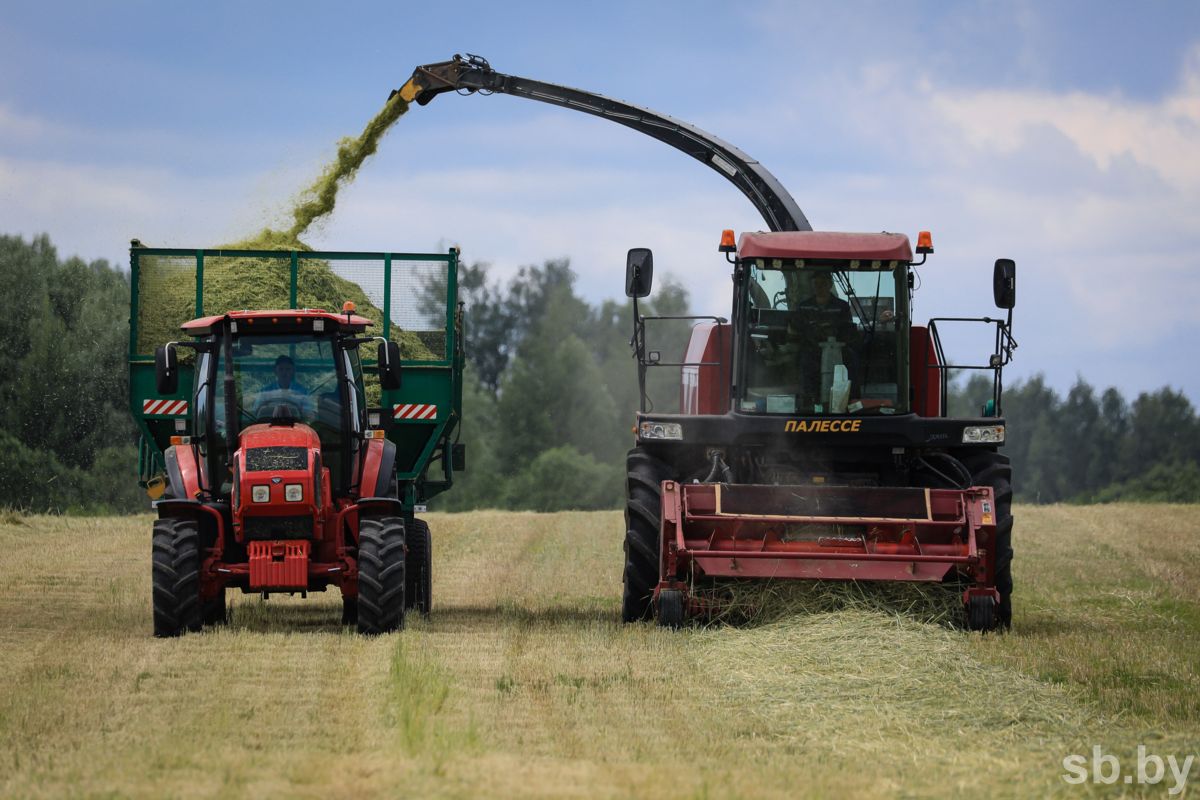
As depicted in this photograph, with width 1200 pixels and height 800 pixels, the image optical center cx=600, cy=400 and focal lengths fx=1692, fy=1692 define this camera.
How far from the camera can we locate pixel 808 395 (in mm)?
12562

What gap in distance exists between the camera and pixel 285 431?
1188 centimetres

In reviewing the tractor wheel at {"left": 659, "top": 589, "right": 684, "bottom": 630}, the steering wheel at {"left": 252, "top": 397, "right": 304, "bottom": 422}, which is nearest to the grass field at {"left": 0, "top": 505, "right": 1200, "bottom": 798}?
the tractor wheel at {"left": 659, "top": 589, "right": 684, "bottom": 630}

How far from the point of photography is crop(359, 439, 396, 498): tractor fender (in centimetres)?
1238

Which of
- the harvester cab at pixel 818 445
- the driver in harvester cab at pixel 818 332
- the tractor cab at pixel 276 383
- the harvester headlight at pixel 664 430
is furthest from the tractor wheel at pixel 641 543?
the tractor cab at pixel 276 383

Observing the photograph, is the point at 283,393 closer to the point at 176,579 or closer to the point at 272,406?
the point at 272,406

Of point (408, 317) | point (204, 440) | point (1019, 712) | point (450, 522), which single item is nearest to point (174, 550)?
point (204, 440)

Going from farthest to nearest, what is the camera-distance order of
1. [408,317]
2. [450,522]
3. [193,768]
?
[450,522] → [408,317] → [193,768]

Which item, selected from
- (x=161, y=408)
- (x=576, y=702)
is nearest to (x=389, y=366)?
(x=161, y=408)

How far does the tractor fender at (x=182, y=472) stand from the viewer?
12055mm

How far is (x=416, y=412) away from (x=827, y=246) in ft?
12.4

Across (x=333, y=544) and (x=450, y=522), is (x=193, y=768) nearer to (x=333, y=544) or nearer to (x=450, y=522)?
(x=333, y=544)

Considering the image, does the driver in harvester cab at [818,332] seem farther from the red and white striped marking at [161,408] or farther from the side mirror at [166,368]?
the red and white striped marking at [161,408]

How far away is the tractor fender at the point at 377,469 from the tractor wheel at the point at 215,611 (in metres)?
1.27

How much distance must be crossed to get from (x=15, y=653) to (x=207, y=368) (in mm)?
2579
